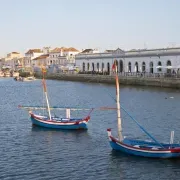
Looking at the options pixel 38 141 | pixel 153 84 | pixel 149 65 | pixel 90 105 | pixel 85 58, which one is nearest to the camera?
pixel 38 141

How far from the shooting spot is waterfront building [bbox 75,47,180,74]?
246ft

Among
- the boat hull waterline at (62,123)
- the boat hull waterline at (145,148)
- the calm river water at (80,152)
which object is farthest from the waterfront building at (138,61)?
the boat hull waterline at (145,148)

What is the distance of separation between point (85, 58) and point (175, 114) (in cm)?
7145

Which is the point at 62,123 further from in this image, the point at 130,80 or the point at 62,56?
the point at 62,56

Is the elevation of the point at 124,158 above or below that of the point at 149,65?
below

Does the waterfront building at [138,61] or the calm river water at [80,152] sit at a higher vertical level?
the waterfront building at [138,61]

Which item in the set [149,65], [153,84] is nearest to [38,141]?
[153,84]

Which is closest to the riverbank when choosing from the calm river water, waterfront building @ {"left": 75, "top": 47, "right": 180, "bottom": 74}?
waterfront building @ {"left": 75, "top": 47, "right": 180, "bottom": 74}

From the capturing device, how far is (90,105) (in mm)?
46594

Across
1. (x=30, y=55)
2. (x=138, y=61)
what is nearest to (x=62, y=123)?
(x=138, y=61)

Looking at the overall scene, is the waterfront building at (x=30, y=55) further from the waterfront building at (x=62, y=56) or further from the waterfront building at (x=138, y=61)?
the waterfront building at (x=138, y=61)

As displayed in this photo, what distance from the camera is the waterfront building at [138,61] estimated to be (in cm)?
7512

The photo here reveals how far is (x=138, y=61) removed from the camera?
278 ft

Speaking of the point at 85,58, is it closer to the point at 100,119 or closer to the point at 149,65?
the point at 149,65
